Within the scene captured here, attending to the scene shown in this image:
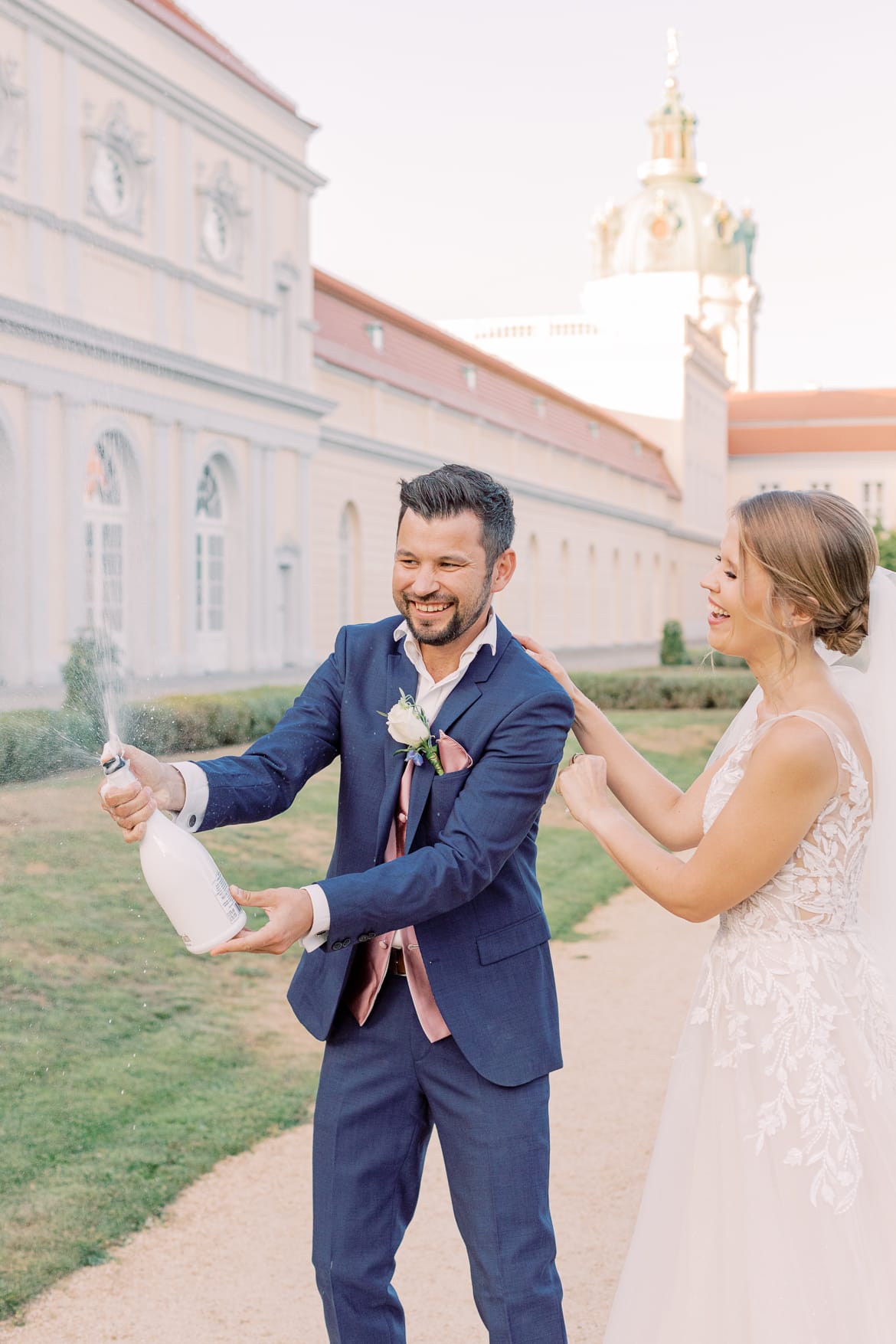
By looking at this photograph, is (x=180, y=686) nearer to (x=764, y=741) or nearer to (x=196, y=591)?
(x=196, y=591)

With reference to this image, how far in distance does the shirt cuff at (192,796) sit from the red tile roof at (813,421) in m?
59.1

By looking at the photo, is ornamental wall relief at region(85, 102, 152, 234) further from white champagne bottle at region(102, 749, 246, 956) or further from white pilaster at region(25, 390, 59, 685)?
white champagne bottle at region(102, 749, 246, 956)

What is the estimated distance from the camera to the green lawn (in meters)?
4.84

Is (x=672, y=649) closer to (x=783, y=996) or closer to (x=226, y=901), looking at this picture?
(x=783, y=996)

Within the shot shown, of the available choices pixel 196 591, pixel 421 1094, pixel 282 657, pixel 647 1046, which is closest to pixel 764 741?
pixel 421 1094

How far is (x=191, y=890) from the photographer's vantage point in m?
2.44

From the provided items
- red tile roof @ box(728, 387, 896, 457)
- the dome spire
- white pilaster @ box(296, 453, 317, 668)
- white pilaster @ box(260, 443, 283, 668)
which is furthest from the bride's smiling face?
the dome spire

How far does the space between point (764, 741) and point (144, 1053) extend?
4.79m

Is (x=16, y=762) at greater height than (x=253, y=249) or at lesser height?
lesser

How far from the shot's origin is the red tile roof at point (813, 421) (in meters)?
59.7

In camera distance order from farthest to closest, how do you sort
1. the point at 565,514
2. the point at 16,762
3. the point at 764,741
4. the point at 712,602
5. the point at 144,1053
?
1. the point at 565,514
2. the point at 16,762
3. the point at 144,1053
4. the point at 712,602
5. the point at 764,741

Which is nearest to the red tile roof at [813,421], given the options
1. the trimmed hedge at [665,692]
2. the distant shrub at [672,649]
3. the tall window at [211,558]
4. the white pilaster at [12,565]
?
the distant shrub at [672,649]

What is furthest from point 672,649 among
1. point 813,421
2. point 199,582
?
point 813,421

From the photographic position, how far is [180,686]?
61.8ft
